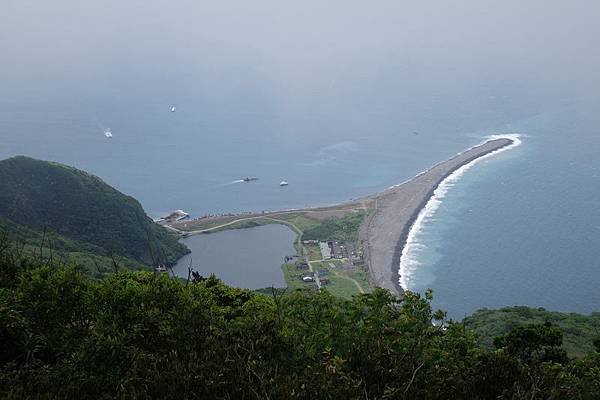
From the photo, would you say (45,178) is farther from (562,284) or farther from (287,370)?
(287,370)

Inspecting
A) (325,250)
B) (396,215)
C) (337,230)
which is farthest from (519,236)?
(325,250)

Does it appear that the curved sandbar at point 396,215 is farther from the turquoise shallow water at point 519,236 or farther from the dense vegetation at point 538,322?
the dense vegetation at point 538,322

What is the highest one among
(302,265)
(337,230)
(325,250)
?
(337,230)

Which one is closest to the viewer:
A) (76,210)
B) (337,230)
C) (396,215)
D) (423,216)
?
(76,210)

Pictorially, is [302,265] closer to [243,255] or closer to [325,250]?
[325,250]

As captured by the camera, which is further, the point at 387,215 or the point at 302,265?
the point at 387,215
